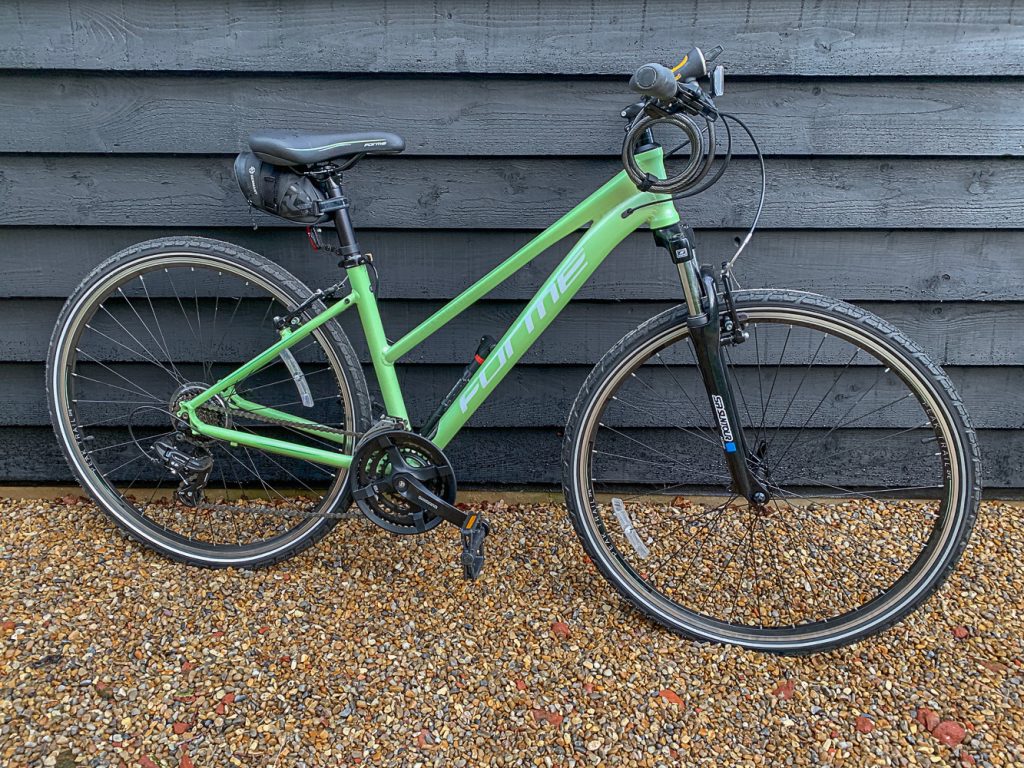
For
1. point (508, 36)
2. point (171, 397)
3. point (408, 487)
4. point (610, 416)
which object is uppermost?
point (508, 36)

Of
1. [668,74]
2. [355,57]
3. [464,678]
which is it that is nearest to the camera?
[668,74]

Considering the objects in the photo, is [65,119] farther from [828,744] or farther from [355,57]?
[828,744]

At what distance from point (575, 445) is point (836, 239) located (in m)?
1.07

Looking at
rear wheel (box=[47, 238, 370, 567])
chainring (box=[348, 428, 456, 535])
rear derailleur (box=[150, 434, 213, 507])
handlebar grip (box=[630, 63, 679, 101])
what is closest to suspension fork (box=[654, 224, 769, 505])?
handlebar grip (box=[630, 63, 679, 101])

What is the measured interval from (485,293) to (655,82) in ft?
2.36

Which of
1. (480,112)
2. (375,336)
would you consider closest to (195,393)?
(375,336)

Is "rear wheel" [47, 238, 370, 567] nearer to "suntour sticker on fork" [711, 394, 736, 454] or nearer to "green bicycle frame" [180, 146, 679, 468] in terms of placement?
"green bicycle frame" [180, 146, 679, 468]

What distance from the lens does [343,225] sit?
6.22 ft

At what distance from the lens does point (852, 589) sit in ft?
6.99

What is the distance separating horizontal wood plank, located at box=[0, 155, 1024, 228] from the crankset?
0.70 m

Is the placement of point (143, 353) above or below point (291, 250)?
below

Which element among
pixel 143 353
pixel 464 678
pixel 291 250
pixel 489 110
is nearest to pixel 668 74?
pixel 489 110

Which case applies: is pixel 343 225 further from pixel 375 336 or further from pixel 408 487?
pixel 408 487

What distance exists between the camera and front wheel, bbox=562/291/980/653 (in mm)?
1876
